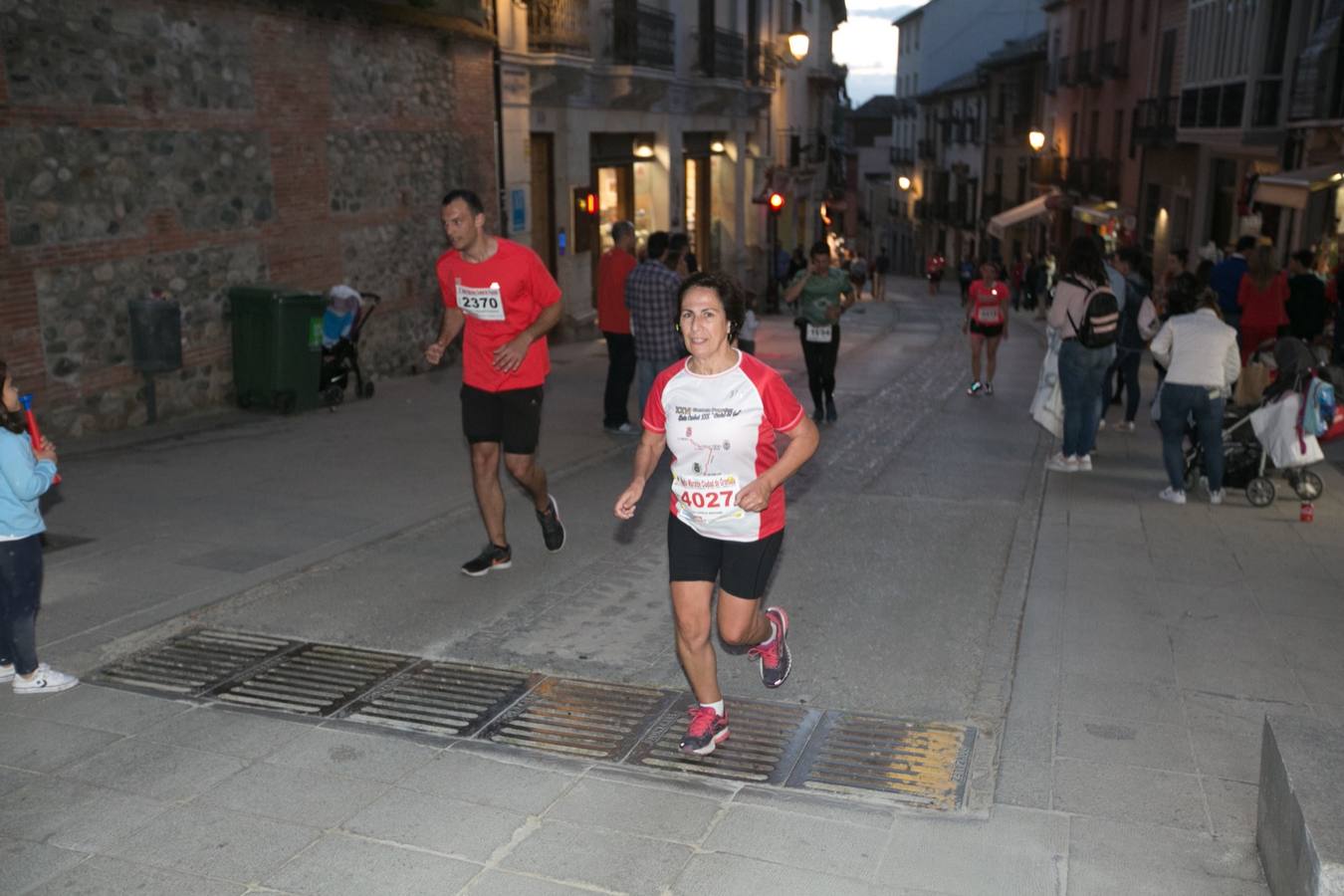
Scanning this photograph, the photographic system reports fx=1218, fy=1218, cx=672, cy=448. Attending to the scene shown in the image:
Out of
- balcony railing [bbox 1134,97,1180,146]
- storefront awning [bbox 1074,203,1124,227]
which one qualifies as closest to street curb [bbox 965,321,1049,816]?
balcony railing [bbox 1134,97,1180,146]

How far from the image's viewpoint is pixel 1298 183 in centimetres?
1727

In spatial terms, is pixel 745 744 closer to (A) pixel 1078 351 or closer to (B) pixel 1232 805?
(B) pixel 1232 805

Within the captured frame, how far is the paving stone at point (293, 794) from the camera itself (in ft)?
13.8

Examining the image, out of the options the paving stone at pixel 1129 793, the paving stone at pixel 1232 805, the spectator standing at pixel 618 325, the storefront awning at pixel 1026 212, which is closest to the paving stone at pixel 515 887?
the paving stone at pixel 1129 793

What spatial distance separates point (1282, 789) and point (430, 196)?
14.0 metres

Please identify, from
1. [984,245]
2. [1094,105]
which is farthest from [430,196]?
[984,245]

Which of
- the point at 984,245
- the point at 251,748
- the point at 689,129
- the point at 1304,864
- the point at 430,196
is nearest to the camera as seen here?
the point at 1304,864

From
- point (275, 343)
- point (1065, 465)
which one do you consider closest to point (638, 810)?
point (1065, 465)

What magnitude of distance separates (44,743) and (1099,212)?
110ft

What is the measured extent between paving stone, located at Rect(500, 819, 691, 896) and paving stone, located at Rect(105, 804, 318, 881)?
2.47ft

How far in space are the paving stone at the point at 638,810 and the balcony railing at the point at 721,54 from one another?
2427 cm

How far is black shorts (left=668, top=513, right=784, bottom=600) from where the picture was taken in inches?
179

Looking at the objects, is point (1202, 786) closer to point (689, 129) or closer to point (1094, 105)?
point (689, 129)

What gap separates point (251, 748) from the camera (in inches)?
185
